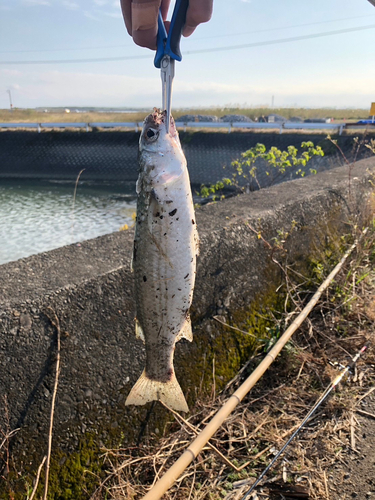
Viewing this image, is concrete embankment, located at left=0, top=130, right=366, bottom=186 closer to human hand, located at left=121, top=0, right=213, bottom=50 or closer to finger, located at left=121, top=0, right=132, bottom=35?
finger, located at left=121, top=0, right=132, bottom=35

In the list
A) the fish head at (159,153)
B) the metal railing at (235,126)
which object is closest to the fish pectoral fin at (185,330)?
the fish head at (159,153)

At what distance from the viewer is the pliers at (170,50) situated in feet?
4.73

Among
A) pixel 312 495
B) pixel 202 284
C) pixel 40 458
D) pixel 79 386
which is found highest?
pixel 202 284

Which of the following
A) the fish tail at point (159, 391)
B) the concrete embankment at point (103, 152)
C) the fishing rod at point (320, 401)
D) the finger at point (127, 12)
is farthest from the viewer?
the concrete embankment at point (103, 152)

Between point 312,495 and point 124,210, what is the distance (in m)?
14.2

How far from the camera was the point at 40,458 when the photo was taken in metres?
2.14

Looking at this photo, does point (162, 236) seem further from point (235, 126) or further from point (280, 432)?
point (235, 126)

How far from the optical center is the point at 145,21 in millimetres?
1432

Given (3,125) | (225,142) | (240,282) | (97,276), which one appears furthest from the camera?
(3,125)

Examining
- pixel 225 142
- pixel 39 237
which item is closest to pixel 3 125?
pixel 225 142

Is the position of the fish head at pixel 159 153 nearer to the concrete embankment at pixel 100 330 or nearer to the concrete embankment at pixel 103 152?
the concrete embankment at pixel 100 330

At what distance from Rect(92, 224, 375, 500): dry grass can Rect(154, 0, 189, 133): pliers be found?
1985mm

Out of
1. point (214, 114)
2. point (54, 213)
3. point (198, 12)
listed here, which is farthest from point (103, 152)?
point (198, 12)

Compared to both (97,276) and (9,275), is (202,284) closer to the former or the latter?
(97,276)
